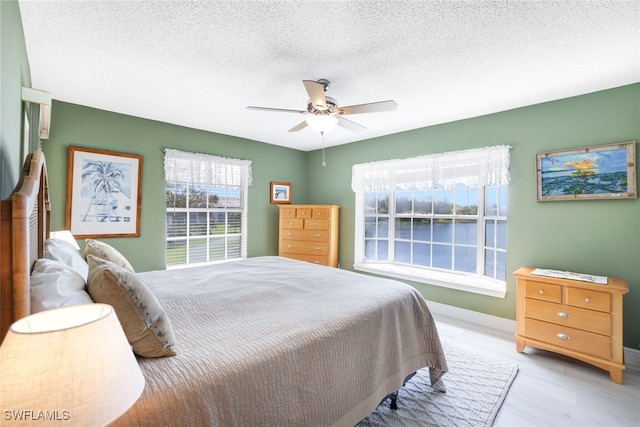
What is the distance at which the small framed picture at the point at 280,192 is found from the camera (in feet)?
15.7

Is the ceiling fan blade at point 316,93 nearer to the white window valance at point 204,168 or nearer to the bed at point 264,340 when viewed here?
the bed at point 264,340

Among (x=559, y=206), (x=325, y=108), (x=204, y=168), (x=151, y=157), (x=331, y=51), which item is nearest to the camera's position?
(x=331, y=51)

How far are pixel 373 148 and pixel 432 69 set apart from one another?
214cm

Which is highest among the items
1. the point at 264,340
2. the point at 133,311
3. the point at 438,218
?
the point at 438,218

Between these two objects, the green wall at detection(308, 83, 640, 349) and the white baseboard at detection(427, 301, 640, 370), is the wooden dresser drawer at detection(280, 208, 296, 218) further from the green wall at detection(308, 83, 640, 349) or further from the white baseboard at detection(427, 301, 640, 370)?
the white baseboard at detection(427, 301, 640, 370)

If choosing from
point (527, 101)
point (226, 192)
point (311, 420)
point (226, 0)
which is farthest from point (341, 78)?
point (226, 192)

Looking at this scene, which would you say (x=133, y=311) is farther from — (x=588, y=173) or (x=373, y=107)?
(x=588, y=173)

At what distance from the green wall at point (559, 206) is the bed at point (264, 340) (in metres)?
1.75

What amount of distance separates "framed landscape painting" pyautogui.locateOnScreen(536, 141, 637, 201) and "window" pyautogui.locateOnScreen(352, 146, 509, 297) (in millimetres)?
368

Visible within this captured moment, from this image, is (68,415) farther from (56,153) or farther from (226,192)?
(226,192)

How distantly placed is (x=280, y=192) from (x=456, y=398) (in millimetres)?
3741

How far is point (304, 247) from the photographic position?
447 cm

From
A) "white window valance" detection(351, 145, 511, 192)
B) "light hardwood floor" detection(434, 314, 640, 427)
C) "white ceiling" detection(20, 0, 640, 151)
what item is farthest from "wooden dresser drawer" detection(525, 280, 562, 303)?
"white ceiling" detection(20, 0, 640, 151)

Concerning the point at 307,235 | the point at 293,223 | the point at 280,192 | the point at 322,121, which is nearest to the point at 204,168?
the point at 280,192
